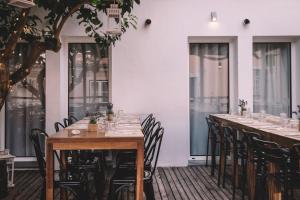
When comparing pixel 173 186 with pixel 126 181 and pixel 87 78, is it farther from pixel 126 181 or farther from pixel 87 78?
pixel 87 78

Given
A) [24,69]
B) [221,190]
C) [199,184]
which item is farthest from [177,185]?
[24,69]

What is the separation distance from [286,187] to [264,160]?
433 millimetres

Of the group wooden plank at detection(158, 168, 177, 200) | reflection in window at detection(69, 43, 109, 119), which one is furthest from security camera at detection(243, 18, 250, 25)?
wooden plank at detection(158, 168, 177, 200)

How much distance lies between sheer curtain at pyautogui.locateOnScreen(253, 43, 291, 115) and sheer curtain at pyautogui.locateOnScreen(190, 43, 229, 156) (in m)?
0.59

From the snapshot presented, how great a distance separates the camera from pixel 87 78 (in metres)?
7.17

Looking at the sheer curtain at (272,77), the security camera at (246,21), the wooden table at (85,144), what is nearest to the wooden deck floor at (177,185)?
the wooden table at (85,144)

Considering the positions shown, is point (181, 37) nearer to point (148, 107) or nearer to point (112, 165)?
point (148, 107)

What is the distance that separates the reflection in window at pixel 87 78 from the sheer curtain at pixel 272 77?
2.81m

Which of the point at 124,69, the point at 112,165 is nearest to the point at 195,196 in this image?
the point at 112,165

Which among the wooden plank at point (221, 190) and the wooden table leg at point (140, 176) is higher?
the wooden table leg at point (140, 176)

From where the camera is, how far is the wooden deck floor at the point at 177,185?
4988 millimetres

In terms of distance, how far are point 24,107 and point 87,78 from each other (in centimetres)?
124

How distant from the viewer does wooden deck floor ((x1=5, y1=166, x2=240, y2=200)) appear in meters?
4.99

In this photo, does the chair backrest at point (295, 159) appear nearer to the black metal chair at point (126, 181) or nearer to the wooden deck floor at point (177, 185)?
the black metal chair at point (126, 181)
